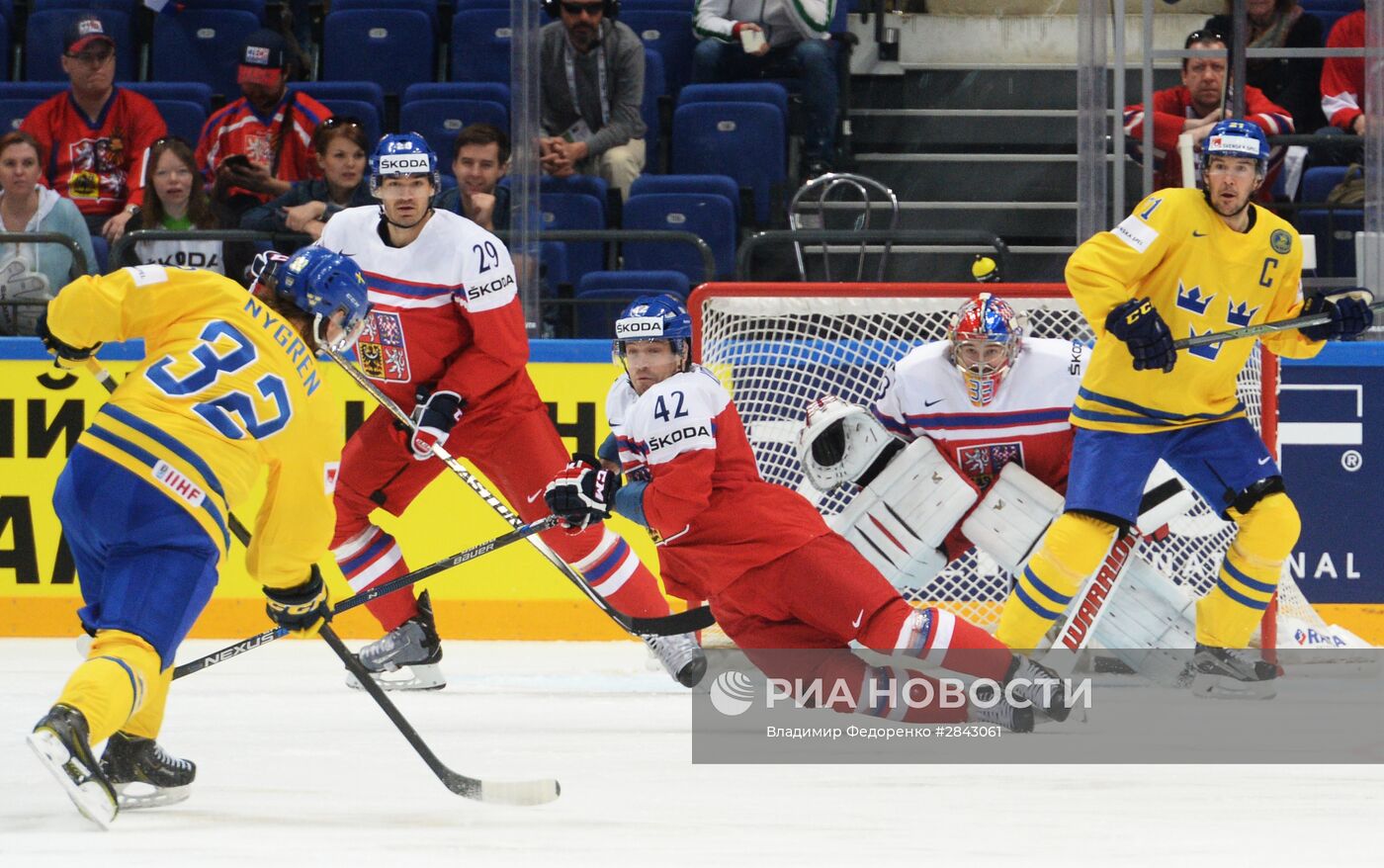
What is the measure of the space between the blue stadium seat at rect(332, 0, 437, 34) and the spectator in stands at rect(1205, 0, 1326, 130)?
99.5 inches

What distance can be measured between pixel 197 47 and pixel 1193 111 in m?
3.40

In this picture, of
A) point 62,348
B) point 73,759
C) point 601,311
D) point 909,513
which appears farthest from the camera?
point 601,311

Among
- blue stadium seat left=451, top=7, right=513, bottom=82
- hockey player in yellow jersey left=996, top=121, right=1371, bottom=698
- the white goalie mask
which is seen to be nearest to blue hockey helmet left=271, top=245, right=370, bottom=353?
the white goalie mask

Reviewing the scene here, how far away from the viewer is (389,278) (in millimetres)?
4891

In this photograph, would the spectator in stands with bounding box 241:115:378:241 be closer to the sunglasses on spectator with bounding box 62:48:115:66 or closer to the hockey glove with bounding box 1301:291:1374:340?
the sunglasses on spectator with bounding box 62:48:115:66

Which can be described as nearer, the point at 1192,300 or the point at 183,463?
the point at 183,463

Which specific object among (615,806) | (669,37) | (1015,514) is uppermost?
(669,37)

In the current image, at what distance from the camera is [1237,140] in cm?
466

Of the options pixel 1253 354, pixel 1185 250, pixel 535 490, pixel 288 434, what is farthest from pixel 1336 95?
pixel 288 434

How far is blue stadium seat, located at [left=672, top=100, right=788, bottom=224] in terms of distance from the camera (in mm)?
6418

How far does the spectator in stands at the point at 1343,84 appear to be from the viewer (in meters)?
5.84

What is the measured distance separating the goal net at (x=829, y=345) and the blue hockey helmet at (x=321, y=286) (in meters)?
1.74

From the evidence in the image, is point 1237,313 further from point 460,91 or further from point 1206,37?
point 460,91

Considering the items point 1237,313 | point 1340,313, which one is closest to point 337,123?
point 1237,313
